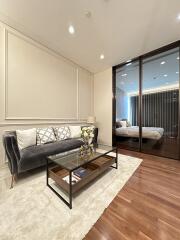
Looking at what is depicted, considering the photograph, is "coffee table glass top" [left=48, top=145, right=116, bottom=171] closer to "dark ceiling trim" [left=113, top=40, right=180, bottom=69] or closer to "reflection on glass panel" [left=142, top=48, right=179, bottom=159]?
"reflection on glass panel" [left=142, top=48, right=179, bottom=159]

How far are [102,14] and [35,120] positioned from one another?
109 inches

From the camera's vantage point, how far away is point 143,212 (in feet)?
4.53

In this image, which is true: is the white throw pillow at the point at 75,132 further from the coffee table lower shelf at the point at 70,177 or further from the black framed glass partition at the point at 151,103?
the black framed glass partition at the point at 151,103

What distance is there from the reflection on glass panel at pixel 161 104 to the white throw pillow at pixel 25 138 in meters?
3.19

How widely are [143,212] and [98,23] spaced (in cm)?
333

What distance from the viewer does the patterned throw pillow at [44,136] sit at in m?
2.71

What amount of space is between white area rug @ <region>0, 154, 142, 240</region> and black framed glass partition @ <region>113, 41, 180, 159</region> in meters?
2.19

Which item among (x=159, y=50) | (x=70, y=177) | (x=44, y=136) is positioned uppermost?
(x=159, y=50)

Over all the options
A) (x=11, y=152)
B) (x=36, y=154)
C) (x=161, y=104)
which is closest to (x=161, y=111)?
(x=161, y=104)

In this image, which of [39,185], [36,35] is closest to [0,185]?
[39,185]

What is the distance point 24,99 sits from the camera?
2.84 m

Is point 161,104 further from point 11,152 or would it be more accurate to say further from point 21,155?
point 11,152

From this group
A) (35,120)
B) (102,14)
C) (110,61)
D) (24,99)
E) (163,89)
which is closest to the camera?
(102,14)

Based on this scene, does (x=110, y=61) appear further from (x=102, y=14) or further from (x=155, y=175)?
(x=155, y=175)
